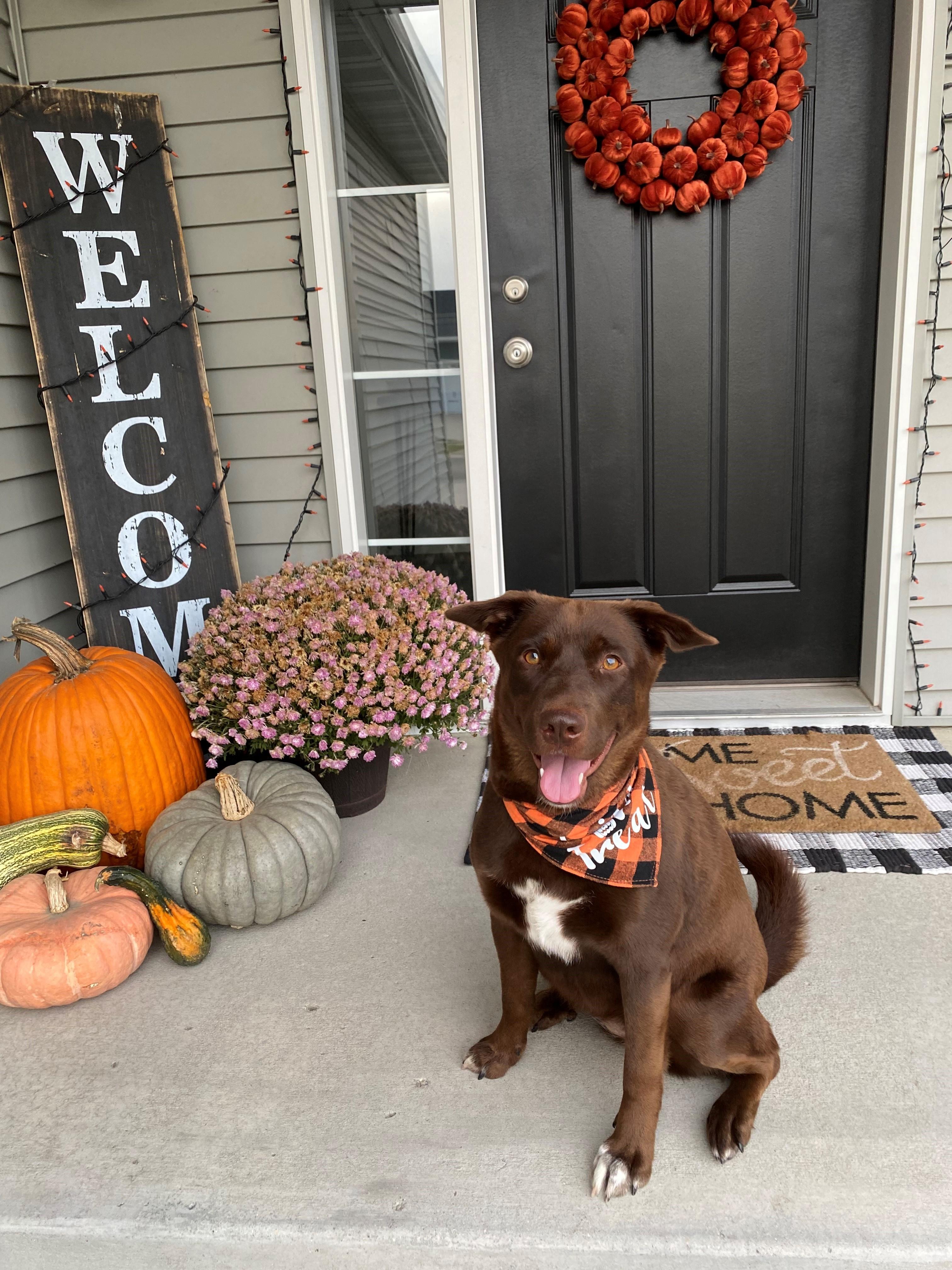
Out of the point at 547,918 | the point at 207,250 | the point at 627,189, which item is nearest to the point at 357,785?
the point at 547,918

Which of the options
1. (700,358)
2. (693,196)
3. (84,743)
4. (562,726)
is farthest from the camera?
(700,358)

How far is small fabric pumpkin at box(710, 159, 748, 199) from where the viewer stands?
2916mm

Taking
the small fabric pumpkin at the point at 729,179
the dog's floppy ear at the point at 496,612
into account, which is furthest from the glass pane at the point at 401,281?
the dog's floppy ear at the point at 496,612

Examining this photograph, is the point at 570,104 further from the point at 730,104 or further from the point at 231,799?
the point at 231,799

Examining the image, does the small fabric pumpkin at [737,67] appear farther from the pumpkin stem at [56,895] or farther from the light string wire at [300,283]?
the pumpkin stem at [56,895]

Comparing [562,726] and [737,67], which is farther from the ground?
[737,67]

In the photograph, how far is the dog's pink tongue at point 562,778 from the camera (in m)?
1.45

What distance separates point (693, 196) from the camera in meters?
2.96

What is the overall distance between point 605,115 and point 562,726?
242cm

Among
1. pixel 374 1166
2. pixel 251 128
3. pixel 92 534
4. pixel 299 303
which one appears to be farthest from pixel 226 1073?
pixel 251 128

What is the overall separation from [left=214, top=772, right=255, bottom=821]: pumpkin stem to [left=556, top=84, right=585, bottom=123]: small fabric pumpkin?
7.88 feet

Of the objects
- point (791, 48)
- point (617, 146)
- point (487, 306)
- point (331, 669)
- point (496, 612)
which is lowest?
point (331, 669)

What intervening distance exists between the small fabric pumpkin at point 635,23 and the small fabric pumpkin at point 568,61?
16cm

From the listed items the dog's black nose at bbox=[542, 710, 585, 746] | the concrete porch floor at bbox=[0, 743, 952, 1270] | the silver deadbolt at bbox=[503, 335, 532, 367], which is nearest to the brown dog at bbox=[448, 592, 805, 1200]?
the dog's black nose at bbox=[542, 710, 585, 746]
